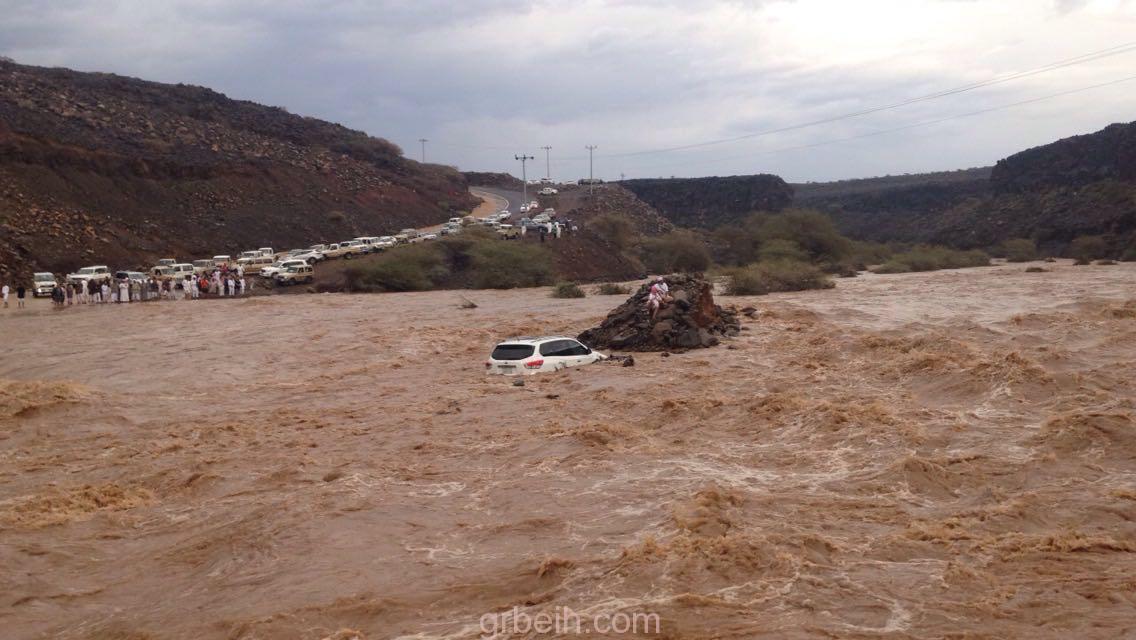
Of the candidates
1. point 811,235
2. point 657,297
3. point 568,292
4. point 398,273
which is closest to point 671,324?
point 657,297

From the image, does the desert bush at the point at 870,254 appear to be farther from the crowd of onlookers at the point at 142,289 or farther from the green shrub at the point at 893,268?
the crowd of onlookers at the point at 142,289

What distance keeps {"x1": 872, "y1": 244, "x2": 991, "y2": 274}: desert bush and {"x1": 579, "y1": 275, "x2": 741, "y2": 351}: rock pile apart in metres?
43.6

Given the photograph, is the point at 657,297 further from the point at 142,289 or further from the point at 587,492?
the point at 142,289

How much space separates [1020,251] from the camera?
77625mm

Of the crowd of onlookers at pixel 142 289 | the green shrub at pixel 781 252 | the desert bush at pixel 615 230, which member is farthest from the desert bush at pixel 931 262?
the crowd of onlookers at pixel 142 289

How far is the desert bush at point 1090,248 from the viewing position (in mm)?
70000

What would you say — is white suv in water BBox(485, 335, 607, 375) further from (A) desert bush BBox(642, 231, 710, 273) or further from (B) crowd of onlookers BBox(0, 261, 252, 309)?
(A) desert bush BBox(642, 231, 710, 273)

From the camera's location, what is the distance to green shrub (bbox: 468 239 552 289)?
54.9m

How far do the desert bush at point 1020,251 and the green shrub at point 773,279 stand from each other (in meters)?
32.6

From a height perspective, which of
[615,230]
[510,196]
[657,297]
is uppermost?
[510,196]

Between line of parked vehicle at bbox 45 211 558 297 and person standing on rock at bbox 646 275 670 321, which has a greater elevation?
line of parked vehicle at bbox 45 211 558 297

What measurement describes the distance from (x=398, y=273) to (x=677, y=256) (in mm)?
25558

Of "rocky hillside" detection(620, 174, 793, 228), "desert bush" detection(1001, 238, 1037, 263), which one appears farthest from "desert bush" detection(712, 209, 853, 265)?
"rocky hillside" detection(620, 174, 793, 228)

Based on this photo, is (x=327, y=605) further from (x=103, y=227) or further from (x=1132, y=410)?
(x=103, y=227)
